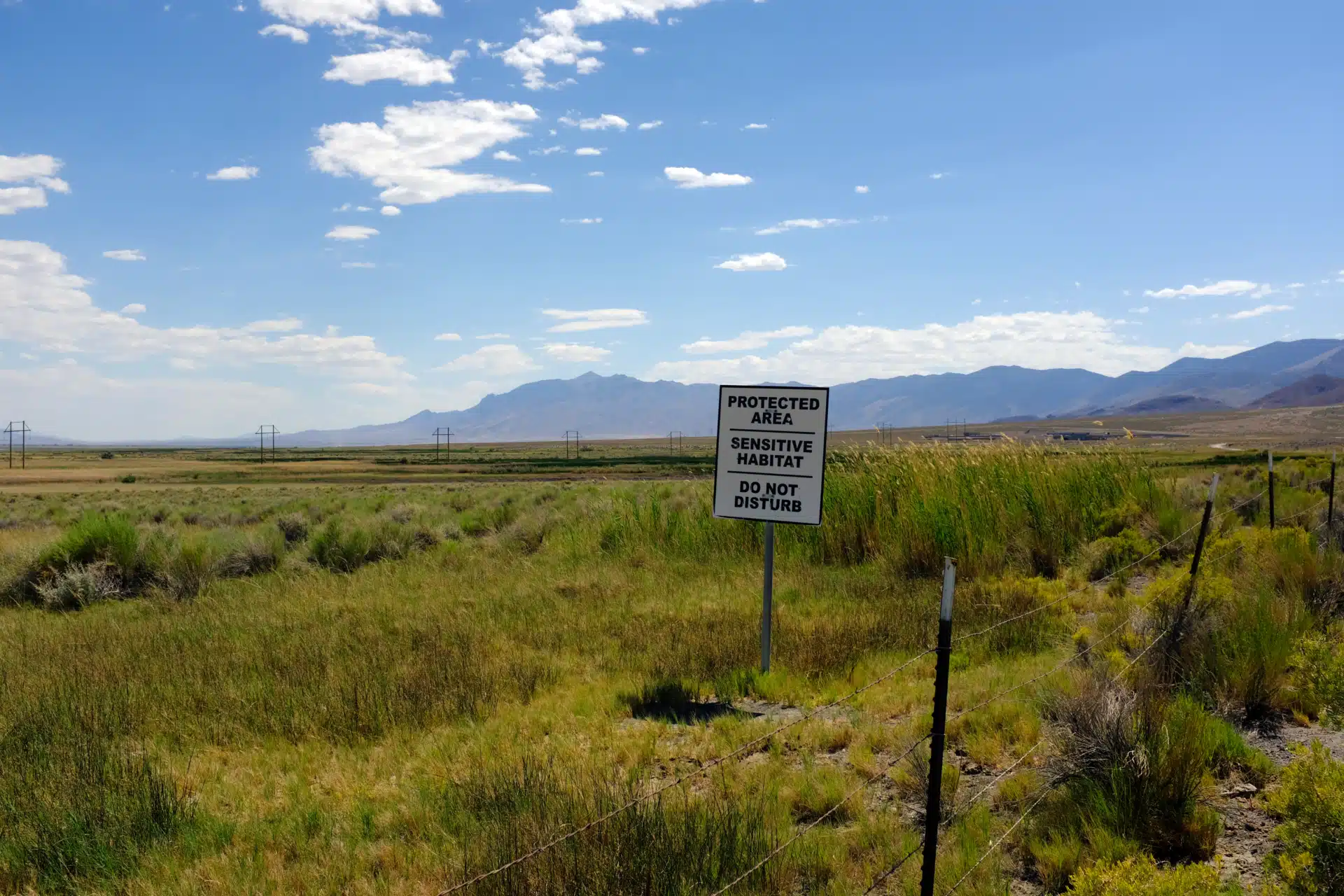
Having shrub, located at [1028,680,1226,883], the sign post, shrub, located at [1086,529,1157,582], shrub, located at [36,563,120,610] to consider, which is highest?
the sign post

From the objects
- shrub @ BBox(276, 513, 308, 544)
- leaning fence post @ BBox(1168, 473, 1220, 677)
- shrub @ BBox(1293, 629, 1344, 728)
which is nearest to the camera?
shrub @ BBox(1293, 629, 1344, 728)

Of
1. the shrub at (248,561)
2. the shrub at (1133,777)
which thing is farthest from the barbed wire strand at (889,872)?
the shrub at (248,561)

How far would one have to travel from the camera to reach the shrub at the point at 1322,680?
5.50m

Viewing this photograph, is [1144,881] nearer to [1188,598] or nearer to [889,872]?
[889,872]

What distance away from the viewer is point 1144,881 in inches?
152

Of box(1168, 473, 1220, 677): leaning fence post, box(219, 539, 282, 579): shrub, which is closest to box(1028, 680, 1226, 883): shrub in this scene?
box(1168, 473, 1220, 677): leaning fence post

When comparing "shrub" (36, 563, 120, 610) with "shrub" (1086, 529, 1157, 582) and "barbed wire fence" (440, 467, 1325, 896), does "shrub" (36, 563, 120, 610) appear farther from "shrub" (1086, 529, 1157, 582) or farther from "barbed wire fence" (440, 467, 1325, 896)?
"shrub" (1086, 529, 1157, 582)

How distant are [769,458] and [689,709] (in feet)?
8.41

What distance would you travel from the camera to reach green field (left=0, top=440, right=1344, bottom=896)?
15.8ft

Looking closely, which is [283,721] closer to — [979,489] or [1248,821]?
[1248,821]

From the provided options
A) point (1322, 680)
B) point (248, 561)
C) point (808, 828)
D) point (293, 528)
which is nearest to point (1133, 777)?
point (1322, 680)

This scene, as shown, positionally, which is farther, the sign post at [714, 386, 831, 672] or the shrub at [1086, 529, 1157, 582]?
the shrub at [1086, 529, 1157, 582]

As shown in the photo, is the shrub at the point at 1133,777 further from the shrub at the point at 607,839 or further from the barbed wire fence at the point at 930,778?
the shrub at the point at 607,839

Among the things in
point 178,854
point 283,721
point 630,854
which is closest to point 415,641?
point 283,721
